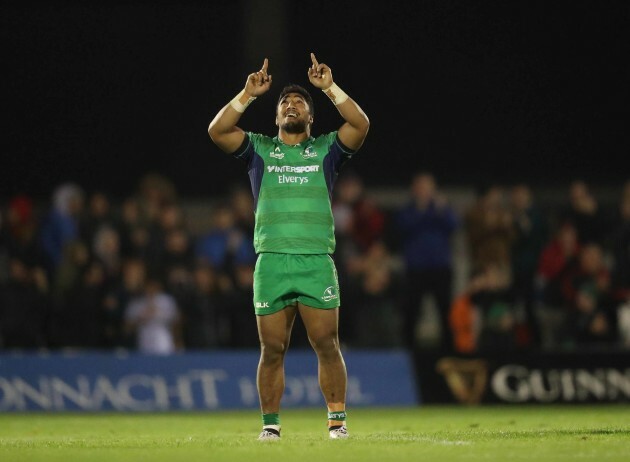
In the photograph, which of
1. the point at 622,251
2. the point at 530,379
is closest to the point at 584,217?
the point at 622,251

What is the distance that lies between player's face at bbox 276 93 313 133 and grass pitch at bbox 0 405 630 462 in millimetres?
2451

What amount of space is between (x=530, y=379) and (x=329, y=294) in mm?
7530

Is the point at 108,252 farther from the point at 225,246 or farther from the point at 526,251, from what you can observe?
the point at 526,251

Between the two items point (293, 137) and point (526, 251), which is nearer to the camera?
point (293, 137)

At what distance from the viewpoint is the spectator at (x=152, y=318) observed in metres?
18.4

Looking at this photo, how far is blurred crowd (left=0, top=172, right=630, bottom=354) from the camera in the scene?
1852 cm

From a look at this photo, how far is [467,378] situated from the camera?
17.3m

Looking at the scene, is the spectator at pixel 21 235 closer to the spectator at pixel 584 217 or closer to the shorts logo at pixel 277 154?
the spectator at pixel 584 217

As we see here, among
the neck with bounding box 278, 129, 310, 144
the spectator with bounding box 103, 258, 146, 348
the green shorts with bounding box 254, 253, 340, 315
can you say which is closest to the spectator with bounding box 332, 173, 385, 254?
the spectator with bounding box 103, 258, 146, 348

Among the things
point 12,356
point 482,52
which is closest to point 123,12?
point 482,52

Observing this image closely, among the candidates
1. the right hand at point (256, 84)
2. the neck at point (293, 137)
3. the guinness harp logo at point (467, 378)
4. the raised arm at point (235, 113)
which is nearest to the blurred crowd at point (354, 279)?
the guinness harp logo at point (467, 378)

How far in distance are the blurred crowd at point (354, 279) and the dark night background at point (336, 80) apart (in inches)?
174

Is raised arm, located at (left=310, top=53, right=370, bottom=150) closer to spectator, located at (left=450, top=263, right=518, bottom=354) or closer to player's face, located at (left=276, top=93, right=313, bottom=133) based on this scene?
player's face, located at (left=276, top=93, right=313, bottom=133)

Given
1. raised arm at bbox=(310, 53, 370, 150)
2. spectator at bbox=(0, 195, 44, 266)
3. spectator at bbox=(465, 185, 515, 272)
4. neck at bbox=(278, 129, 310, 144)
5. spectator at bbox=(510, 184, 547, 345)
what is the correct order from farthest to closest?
spectator at bbox=(0, 195, 44, 266)
spectator at bbox=(510, 184, 547, 345)
spectator at bbox=(465, 185, 515, 272)
neck at bbox=(278, 129, 310, 144)
raised arm at bbox=(310, 53, 370, 150)
